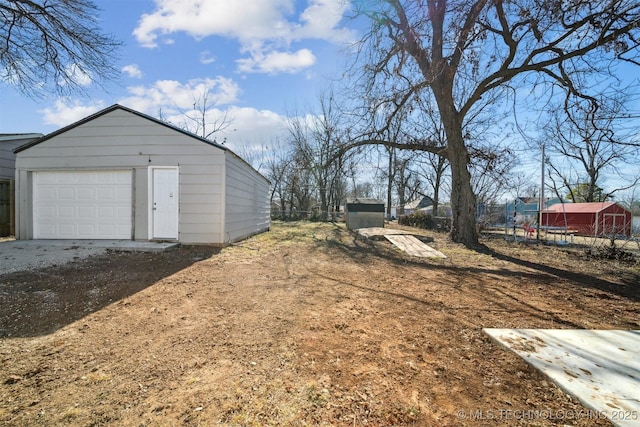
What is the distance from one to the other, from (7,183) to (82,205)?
3.88 meters

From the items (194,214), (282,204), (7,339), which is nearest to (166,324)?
(7,339)

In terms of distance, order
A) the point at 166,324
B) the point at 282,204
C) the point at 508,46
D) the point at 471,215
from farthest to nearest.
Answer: the point at 282,204 → the point at 471,215 → the point at 508,46 → the point at 166,324

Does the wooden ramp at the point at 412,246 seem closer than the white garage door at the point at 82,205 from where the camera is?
Yes

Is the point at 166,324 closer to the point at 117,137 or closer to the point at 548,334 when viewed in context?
the point at 548,334

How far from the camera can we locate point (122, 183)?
25.7ft

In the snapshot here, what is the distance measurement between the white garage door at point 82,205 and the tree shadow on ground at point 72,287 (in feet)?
5.93

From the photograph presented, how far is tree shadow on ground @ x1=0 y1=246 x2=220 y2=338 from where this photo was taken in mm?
3099

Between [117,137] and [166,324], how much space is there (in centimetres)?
688

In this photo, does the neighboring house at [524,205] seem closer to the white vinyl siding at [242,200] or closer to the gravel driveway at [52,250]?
the white vinyl siding at [242,200]

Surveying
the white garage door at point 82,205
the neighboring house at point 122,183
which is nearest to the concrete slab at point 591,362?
the neighboring house at point 122,183

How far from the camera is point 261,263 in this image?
20.5 feet

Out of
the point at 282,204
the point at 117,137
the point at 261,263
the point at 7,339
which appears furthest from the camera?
the point at 282,204

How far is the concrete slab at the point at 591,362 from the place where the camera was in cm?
178

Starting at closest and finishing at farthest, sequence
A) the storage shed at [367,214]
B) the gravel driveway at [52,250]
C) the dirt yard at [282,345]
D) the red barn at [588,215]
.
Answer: the dirt yard at [282,345] → the gravel driveway at [52,250] → the storage shed at [367,214] → the red barn at [588,215]
